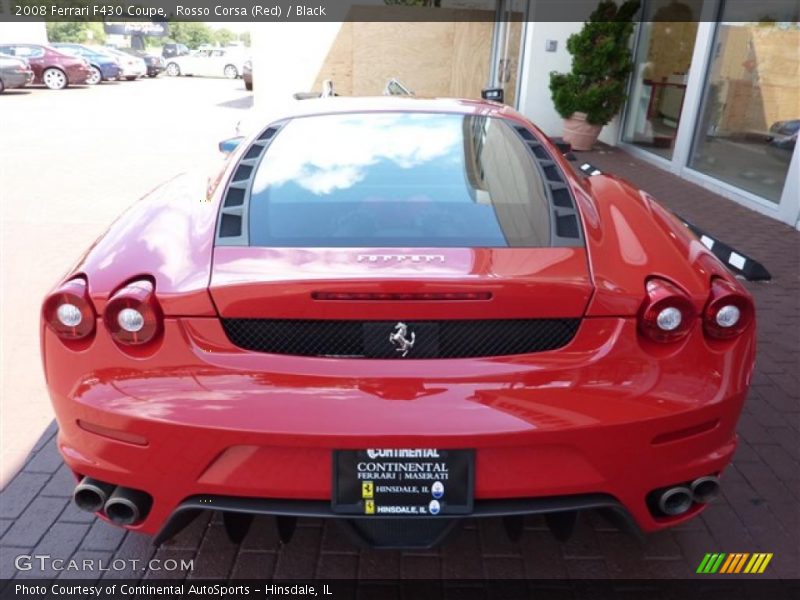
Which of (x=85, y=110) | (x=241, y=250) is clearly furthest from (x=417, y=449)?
(x=85, y=110)

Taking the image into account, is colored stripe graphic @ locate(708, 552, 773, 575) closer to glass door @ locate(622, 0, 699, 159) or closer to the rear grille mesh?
the rear grille mesh

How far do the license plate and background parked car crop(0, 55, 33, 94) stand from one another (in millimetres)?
21317

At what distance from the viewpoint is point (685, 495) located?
1.92 metres

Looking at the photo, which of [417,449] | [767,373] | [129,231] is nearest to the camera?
[417,449]

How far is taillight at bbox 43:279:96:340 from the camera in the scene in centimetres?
183

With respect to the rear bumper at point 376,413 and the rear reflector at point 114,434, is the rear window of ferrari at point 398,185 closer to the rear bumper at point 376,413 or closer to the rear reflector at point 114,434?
the rear bumper at point 376,413

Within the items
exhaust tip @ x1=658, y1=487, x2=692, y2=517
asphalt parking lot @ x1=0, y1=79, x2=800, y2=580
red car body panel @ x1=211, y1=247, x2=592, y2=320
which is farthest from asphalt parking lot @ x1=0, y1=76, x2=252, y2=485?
exhaust tip @ x1=658, y1=487, x2=692, y2=517

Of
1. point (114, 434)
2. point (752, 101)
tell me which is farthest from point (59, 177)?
point (752, 101)

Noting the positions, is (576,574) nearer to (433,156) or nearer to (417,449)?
(417,449)

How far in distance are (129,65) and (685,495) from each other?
2951 centimetres

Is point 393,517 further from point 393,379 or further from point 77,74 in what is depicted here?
point 77,74

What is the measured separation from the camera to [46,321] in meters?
1.87

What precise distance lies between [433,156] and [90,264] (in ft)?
4.15

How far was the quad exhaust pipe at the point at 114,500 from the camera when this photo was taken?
186cm
